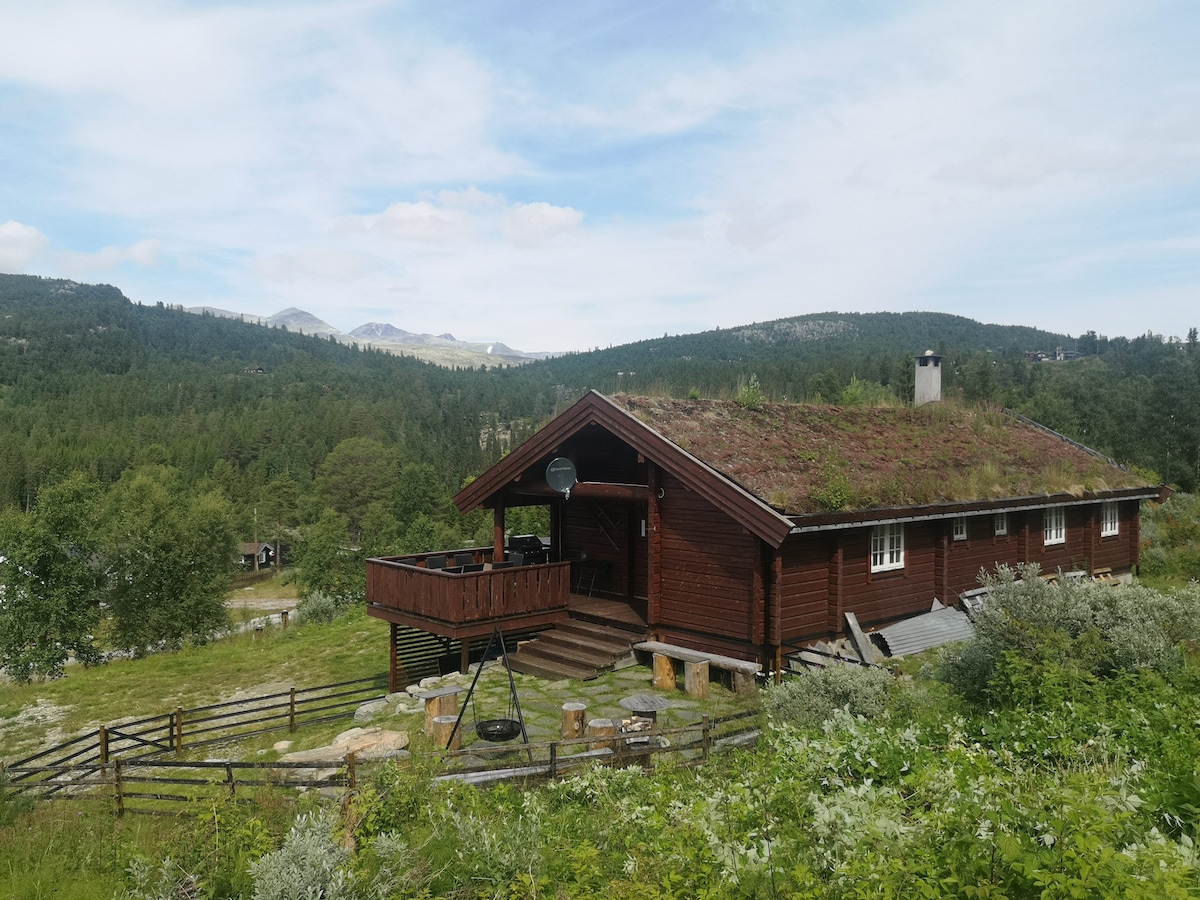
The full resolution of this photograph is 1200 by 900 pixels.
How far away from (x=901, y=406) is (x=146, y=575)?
41.2m

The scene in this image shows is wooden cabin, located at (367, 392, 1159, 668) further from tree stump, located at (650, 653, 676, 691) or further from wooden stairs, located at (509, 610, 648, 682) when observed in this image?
tree stump, located at (650, 653, 676, 691)

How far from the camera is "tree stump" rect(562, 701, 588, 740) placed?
10445 millimetres

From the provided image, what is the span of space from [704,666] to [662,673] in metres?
0.78

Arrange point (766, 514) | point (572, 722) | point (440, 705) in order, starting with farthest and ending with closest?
point (766, 514) → point (440, 705) → point (572, 722)

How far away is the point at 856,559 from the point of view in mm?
14656

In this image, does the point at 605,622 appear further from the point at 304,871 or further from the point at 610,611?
the point at 304,871

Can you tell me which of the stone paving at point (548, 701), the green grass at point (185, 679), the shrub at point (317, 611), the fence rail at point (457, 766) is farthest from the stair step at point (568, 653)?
the shrub at point (317, 611)

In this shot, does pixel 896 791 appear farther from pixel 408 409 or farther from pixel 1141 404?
pixel 408 409

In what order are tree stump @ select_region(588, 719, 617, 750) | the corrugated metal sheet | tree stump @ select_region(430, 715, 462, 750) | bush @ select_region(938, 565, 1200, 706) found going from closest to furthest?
bush @ select_region(938, 565, 1200, 706), tree stump @ select_region(588, 719, 617, 750), tree stump @ select_region(430, 715, 462, 750), the corrugated metal sheet

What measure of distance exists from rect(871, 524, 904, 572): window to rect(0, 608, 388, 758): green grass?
→ 484 inches

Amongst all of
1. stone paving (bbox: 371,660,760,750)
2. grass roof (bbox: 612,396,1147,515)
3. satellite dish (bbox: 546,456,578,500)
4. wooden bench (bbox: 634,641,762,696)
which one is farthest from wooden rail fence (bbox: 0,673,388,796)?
grass roof (bbox: 612,396,1147,515)

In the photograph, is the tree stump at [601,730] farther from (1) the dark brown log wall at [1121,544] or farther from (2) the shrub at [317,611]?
(2) the shrub at [317,611]

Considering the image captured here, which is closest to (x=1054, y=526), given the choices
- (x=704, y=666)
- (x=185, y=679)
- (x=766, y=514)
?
(x=766, y=514)

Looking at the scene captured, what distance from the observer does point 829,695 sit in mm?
9539
